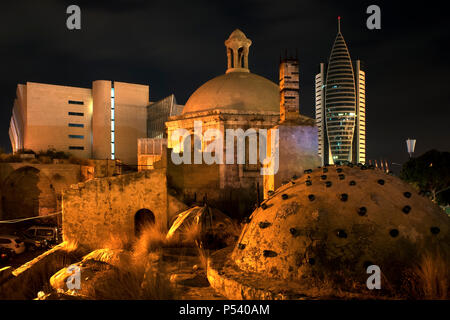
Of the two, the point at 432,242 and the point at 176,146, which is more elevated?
the point at 176,146

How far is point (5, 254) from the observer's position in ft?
44.6

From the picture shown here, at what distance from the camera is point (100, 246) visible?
11.7 metres

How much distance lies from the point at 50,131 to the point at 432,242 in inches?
1515

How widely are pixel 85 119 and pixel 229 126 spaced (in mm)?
26945

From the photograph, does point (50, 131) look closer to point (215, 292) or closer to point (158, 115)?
point (158, 115)

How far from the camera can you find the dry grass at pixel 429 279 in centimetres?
305

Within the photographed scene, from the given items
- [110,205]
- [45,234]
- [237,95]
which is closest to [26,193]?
[45,234]

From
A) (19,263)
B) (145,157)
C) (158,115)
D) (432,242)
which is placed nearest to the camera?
(432,242)

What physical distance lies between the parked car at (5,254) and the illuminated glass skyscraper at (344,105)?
2539 inches

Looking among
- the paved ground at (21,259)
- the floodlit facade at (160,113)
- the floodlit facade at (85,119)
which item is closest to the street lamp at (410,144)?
the paved ground at (21,259)

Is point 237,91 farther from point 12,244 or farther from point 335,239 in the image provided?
point 335,239

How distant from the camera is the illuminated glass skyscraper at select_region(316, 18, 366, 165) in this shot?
7031 cm

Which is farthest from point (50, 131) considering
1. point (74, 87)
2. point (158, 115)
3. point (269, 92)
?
point (269, 92)

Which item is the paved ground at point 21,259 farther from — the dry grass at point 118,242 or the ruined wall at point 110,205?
the dry grass at point 118,242
